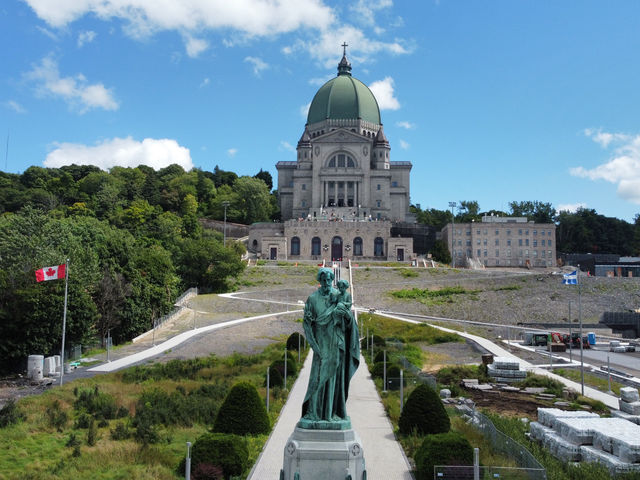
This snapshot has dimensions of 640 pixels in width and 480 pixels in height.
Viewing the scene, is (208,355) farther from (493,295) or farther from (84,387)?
(493,295)

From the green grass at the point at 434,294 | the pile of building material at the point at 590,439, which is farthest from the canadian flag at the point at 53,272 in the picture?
the green grass at the point at 434,294

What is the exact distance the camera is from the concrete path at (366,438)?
14195 millimetres

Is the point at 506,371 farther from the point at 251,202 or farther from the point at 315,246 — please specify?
the point at 251,202

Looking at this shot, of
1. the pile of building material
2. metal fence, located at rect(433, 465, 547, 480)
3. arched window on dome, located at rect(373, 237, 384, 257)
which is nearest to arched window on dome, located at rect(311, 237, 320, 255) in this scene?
arched window on dome, located at rect(373, 237, 384, 257)

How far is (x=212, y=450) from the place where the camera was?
13.8 metres

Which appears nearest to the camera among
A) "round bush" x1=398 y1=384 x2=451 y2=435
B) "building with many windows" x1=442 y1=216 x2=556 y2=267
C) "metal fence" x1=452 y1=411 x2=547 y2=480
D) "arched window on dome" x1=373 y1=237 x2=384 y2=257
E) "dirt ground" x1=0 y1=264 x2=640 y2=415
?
"metal fence" x1=452 y1=411 x2=547 y2=480

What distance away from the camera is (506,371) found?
29016mm

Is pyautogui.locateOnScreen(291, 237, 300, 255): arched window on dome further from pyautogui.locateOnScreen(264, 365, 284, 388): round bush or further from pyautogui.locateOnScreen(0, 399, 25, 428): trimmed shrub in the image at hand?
pyautogui.locateOnScreen(0, 399, 25, 428): trimmed shrub

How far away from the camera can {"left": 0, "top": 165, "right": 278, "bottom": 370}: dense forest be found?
35.6m

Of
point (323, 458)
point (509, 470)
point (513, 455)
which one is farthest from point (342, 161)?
point (323, 458)

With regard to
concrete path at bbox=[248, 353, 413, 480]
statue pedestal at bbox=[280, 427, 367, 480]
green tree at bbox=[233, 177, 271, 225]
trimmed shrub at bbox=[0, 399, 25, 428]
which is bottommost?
concrete path at bbox=[248, 353, 413, 480]

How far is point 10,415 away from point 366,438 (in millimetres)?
10630

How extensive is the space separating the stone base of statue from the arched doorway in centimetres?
7411

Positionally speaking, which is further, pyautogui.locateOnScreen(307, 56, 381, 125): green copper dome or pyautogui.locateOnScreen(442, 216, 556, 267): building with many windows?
pyautogui.locateOnScreen(307, 56, 381, 125): green copper dome
